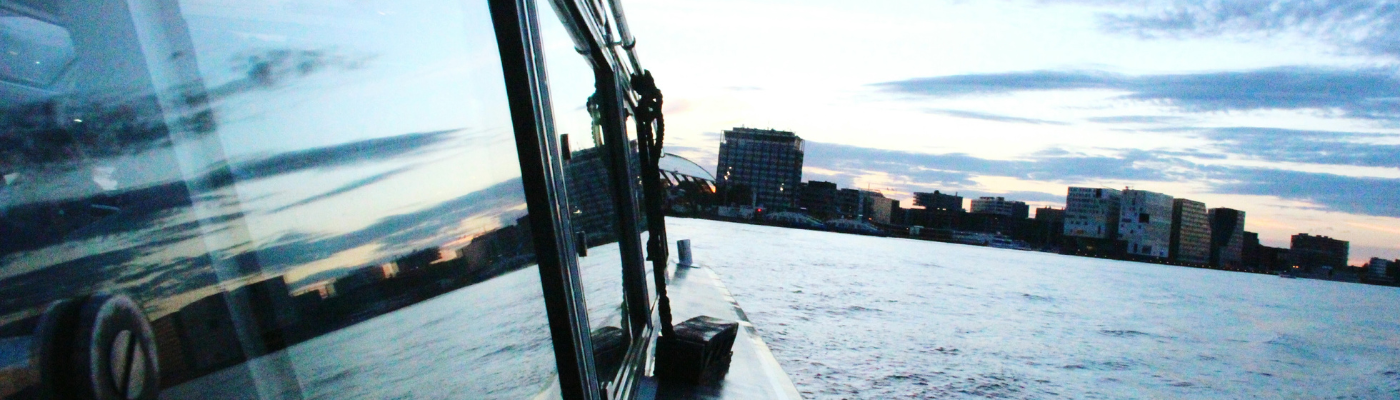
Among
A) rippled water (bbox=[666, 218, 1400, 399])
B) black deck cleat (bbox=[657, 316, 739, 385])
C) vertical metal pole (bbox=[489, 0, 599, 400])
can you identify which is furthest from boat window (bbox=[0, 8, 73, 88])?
rippled water (bbox=[666, 218, 1400, 399])

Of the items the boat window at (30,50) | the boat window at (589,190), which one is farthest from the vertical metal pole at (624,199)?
the boat window at (30,50)

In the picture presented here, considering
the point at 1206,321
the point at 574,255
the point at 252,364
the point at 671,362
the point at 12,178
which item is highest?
the point at 12,178

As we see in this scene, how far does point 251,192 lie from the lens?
484 millimetres

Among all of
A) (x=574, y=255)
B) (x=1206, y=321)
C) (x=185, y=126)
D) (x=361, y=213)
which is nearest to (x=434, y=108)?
(x=361, y=213)

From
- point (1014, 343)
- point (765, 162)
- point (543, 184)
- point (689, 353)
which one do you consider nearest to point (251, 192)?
point (543, 184)

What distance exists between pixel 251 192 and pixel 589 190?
2057 mm

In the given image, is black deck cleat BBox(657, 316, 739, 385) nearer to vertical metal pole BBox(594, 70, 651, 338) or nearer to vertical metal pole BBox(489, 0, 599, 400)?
vertical metal pole BBox(594, 70, 651, 338)

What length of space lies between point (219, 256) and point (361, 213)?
227 millimetres

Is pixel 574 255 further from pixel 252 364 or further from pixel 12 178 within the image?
pixel 12 178

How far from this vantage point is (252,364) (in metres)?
0.48

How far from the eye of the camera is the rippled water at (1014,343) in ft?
34.5

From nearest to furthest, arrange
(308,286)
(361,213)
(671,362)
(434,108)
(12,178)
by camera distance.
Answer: (12,178) < (308,286) < (361,213) < (434,108) < (671,362)

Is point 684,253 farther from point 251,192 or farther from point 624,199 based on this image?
point 251,192

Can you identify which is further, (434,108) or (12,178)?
(434,108)
